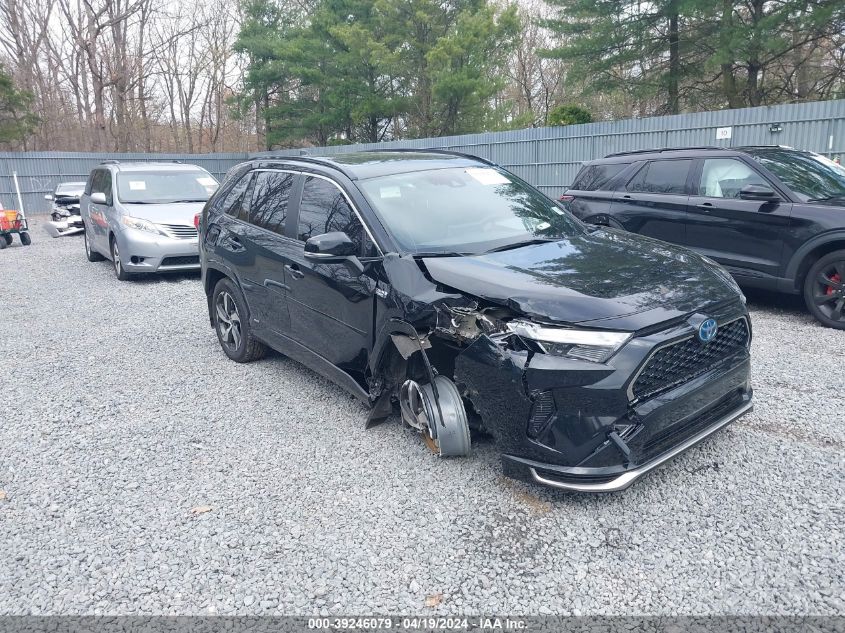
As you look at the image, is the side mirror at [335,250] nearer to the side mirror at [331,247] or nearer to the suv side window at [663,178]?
the side mirror at [331,247]

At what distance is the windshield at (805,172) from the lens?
21.5 feet

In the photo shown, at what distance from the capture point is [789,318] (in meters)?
6.75

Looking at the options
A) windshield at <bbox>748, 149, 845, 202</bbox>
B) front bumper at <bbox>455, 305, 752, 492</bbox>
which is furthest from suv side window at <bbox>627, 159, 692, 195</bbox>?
front bumper at <bbox>455, 305, 752, 492</bbox>

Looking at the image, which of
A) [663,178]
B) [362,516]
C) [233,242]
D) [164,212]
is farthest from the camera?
[164,212]

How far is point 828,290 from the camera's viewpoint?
6336mm

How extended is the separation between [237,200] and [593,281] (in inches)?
137

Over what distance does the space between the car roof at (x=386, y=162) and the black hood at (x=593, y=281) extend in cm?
111

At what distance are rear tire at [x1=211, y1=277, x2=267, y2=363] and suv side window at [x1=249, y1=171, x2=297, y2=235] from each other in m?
0.68

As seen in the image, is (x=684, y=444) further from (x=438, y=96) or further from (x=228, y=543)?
(x=438, y=96)

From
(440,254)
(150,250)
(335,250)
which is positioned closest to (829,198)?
(440,254)

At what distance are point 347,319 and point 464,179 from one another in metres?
1.37

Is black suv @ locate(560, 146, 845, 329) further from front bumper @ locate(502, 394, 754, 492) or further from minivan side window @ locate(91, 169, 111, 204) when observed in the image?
minivan side window @ locate(91, 169, 111, 204)

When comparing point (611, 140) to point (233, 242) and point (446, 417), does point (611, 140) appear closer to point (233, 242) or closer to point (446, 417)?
point (233, 242)

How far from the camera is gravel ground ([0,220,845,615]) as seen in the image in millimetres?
2709
